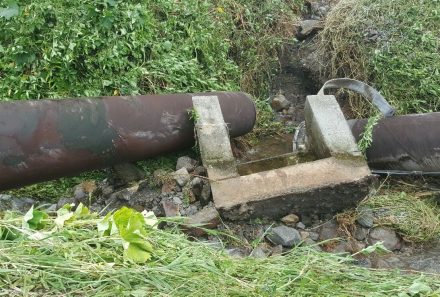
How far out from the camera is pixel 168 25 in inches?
206

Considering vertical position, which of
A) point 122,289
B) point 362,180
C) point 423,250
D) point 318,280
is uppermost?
point 122,289

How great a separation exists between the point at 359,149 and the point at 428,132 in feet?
2.57

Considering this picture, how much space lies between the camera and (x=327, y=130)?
3.94 meters

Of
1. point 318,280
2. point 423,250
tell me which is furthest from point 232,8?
point 318,280

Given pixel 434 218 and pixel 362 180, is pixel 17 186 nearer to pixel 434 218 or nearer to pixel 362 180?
pixel 362 180

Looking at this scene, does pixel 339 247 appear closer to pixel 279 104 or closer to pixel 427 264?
pixel 427 264

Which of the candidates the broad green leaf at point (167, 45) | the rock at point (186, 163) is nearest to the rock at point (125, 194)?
the rock at point (186, 163)

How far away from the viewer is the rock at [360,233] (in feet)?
11.5

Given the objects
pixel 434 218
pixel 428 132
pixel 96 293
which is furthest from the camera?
pixel 428 132

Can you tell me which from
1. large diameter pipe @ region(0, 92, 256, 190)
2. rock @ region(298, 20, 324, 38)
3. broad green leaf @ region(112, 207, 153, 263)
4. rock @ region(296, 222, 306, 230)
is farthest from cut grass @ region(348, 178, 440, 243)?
rock @ region(298, 20, 324, 38)

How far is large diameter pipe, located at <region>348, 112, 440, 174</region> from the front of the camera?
4.09 metres

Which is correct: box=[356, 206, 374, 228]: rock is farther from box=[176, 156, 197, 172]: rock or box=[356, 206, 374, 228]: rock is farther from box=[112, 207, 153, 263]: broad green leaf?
box=[112, 207, 153, 263]: broad green leaf

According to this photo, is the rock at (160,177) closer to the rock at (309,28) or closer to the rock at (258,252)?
the rock at (258,252)

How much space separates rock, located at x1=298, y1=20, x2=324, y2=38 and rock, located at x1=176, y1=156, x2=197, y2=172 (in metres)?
3.36
